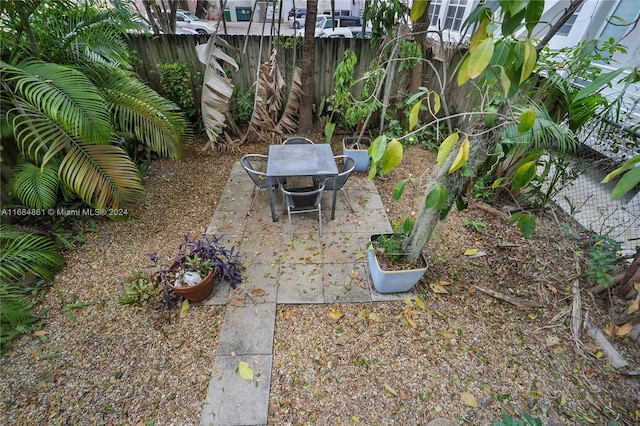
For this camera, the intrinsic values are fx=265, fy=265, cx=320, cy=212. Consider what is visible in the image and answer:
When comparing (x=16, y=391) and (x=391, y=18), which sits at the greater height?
(x=391, y=18)

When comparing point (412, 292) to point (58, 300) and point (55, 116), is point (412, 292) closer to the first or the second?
point (58, 300)

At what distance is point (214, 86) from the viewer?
3.84 metres

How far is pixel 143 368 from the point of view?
1.82 m

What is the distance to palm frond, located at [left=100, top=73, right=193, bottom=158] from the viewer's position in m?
2.76

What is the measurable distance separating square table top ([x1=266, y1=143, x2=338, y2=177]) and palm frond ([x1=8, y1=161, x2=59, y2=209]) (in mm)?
2019

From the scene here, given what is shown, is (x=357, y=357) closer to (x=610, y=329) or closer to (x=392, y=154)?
(x=392, y=154)

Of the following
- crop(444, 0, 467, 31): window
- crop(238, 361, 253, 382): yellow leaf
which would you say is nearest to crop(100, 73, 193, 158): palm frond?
crop(238, 361, 253, 382): yellow leaf

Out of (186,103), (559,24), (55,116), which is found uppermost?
(559,24)

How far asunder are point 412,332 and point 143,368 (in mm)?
1940

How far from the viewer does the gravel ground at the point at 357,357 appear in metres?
1.64

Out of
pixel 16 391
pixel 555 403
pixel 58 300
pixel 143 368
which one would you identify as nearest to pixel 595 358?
pixel 555 403

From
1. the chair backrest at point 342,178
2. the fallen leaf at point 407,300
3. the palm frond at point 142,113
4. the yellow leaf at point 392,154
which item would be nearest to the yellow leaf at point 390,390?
the fallen leaf at point 407,300

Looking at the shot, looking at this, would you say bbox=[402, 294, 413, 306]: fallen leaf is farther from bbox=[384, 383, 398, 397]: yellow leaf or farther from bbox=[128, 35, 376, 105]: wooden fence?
bbox=[128, 35, 376, 105]: wooden fence

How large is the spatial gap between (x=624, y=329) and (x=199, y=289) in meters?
3.12
